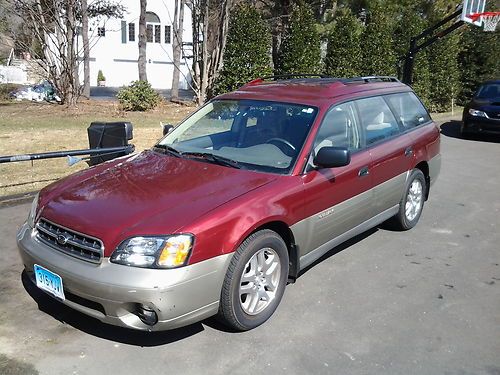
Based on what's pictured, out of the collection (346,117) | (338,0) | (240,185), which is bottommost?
(240,185)

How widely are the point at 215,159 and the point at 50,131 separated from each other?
866cm

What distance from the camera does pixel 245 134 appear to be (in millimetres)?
4340

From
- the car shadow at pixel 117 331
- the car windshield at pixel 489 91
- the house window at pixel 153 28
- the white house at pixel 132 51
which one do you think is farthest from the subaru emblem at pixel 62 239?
the house window at pixel 153 28

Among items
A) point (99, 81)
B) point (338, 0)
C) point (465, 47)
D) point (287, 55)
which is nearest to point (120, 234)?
point (287, 55)

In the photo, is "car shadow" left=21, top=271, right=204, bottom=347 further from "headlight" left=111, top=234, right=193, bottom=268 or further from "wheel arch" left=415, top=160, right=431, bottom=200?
"wheel arch" left=415, top=160, right=431, bottom=200

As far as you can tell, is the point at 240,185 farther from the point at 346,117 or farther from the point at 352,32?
the point at 352,32

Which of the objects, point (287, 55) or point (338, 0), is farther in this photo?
point (338, 0)

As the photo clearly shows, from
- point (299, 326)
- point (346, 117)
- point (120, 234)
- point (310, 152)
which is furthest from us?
point (346, 117)

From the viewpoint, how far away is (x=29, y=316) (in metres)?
3.61

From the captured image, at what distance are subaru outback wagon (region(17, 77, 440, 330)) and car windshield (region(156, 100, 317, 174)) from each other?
12 mm

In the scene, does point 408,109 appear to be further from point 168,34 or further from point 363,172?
point 168,34

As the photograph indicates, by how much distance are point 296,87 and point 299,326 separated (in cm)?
226

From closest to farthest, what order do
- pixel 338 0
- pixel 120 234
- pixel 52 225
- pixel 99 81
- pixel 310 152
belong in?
pixel 120 234, pixel 52 225, pixel 310 152, pixel 338 0, pixel 99 81

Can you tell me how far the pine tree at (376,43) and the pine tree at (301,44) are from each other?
6.24ft
